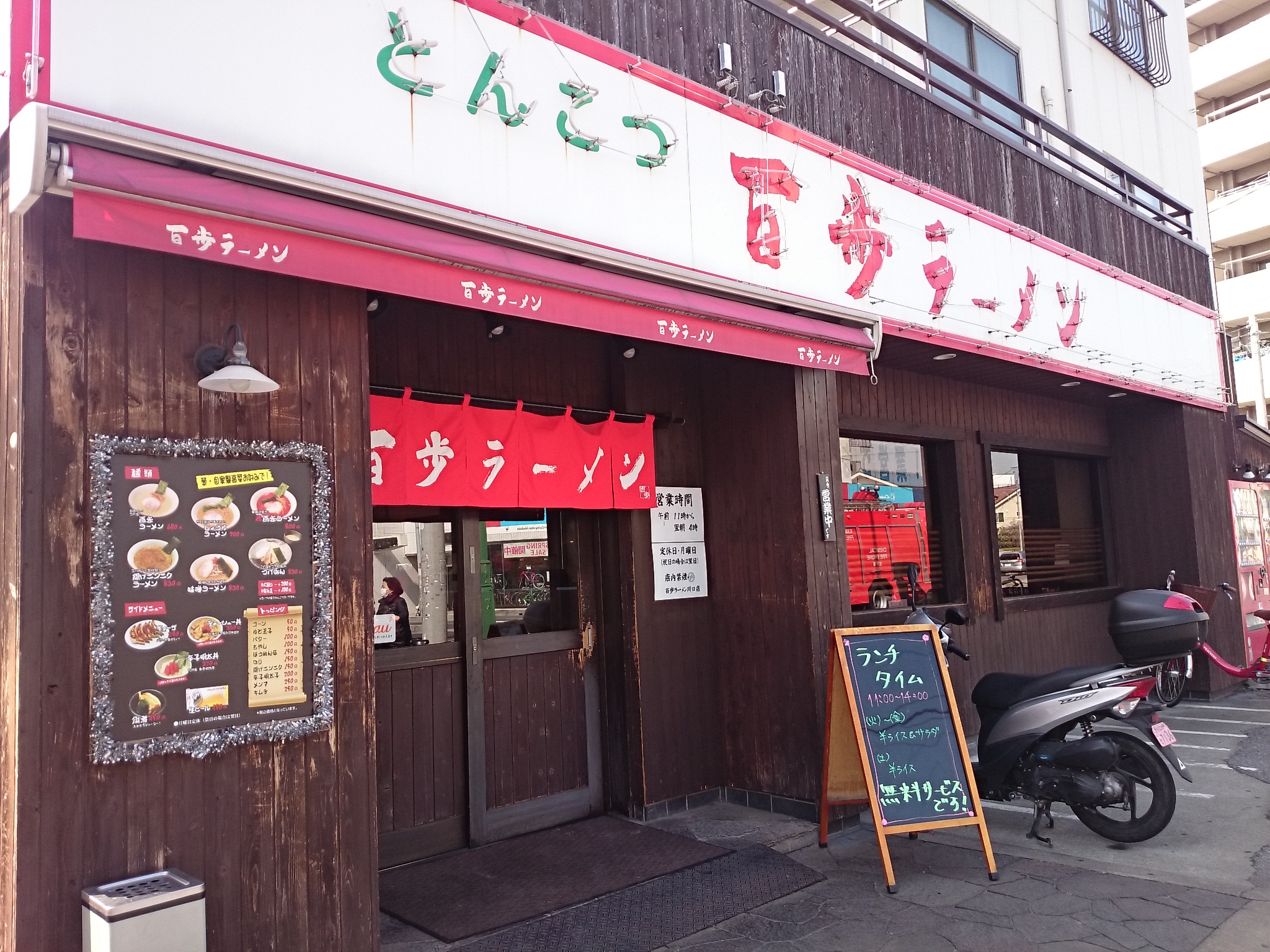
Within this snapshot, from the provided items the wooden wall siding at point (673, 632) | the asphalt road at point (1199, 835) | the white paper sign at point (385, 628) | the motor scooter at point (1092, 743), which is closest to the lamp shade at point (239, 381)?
the white paper sign at point (385, 628)

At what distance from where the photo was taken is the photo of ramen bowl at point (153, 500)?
3488mm

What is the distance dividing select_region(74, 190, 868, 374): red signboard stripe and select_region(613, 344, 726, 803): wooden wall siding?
1.30m

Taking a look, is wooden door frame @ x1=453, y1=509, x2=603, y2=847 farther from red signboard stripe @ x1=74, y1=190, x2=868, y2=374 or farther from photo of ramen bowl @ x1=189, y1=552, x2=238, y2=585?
photo of ramen bowl @ x1=189, y1=552, x2=238, y2=585

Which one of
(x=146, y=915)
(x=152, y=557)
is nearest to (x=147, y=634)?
(x=152, y=557)

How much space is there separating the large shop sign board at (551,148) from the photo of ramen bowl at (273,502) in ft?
3.06

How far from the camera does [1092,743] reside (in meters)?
5.57

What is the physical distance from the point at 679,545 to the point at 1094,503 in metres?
7.18

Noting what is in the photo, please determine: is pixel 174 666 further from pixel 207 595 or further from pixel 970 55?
pixel 970 55

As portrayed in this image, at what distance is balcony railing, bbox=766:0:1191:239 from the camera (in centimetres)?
724

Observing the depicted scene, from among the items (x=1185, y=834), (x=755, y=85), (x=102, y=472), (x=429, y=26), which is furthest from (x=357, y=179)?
(x=1185, y=834)

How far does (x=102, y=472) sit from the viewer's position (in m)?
3.41

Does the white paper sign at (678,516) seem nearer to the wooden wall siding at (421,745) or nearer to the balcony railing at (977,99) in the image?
the wooden wall siding at (421,745)

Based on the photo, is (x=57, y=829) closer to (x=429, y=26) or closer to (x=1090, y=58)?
(x=429, y=26)

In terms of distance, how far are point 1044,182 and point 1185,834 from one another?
6367mm
